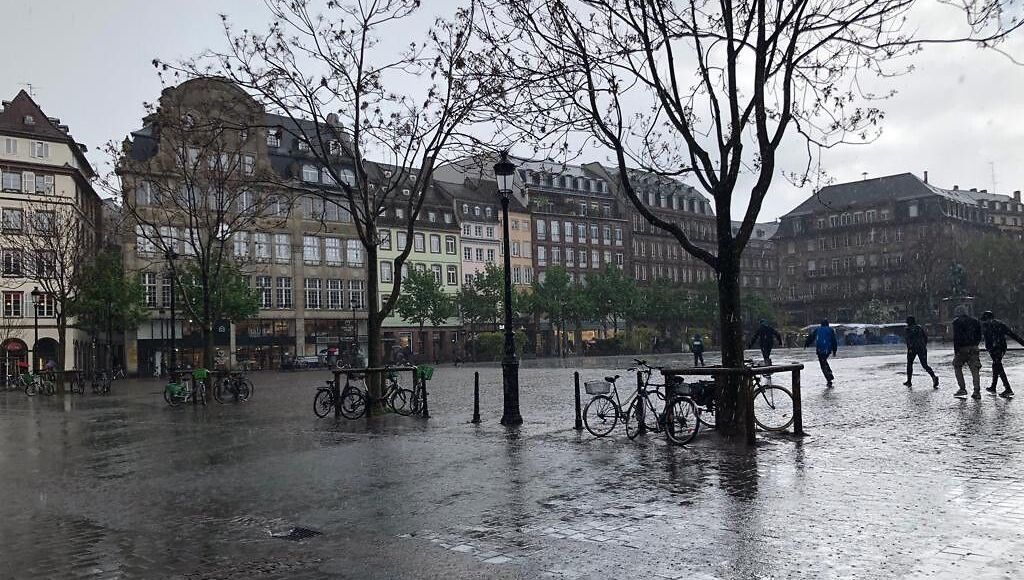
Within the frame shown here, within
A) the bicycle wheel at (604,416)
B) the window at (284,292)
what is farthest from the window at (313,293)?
the bicycle wheel at (604,416)

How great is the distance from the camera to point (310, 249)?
247ft

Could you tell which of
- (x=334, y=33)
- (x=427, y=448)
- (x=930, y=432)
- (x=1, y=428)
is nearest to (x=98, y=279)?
(x=1, y=428)

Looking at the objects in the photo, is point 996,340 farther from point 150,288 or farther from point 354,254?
point 354,254

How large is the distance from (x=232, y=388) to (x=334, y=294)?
164 feet

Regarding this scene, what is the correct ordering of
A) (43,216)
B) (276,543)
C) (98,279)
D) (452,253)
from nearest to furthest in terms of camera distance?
(276,543) < (43,216) < (98,279) < (452,253)

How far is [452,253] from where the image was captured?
8719cm

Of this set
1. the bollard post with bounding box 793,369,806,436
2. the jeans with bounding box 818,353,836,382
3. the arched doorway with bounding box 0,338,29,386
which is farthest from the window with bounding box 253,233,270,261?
the bollard post with bounding box 793,369,806,436

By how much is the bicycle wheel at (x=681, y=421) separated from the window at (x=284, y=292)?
211ft

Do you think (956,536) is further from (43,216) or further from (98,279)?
(98,279)

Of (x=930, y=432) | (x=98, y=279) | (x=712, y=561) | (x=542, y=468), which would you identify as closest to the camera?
(x=712, y=561)

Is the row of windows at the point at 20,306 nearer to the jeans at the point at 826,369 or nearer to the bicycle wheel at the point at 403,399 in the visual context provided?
the bicycle wheel at the point at 403,399

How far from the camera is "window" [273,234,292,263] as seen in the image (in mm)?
73188

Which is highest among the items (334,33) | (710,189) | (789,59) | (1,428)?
(334,33)

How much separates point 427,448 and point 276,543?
5815 mm
